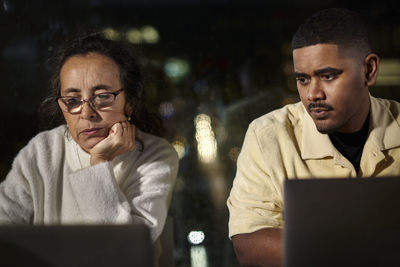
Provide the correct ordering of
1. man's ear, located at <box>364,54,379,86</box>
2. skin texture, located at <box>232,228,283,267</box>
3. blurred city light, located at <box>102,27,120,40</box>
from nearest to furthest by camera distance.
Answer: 1. skin texture, located at <box>232,228,283,267</box>
2. man's ear, located at <box>364,54,379,86</box>
3. blurred city light, located at <box>102,27,120,40</box>

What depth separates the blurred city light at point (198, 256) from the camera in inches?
77.9

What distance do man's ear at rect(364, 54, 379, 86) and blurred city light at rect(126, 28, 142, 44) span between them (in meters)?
0.73

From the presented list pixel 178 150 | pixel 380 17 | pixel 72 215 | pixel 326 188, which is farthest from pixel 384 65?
pixel 72 215

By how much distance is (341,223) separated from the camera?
3.67 ft

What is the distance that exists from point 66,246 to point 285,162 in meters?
0.80

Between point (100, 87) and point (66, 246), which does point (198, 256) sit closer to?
point (100, 87)

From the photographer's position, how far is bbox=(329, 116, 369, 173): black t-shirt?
171 cm

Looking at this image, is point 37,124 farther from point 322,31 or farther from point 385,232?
point 385,232

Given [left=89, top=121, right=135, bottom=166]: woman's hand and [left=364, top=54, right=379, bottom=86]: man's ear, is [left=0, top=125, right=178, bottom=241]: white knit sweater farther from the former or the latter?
[left=364, top=54, right=379, bottom=86]: man's ear

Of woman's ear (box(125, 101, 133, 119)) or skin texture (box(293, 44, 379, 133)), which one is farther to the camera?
woman's ear (box(125, 101, 133, 119))

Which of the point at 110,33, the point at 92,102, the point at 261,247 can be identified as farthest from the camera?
the point at 110,33

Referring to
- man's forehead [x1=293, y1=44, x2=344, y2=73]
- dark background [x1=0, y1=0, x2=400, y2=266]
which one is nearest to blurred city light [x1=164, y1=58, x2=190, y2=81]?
dark background [x1=0, y1=0, x2=400, y2=266]

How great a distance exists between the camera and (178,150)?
193cm

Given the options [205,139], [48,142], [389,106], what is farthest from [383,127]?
[48,142]
